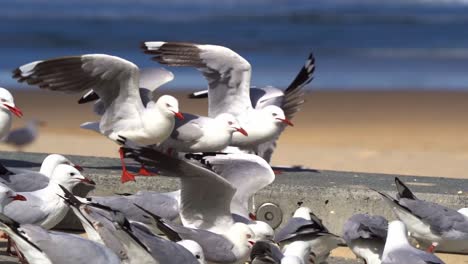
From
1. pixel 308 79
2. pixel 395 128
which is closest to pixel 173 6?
pixel 395 128

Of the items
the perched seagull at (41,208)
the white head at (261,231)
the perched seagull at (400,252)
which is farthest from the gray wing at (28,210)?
the perched seagull at (400,252)

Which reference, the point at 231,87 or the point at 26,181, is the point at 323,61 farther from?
the point at 26,181

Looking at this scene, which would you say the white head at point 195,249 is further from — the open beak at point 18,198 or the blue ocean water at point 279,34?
the blue ocean water at point 279,34

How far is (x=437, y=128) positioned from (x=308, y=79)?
6.27m

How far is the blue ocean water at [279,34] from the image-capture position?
23.1 m

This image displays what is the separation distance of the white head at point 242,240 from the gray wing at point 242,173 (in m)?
0.59

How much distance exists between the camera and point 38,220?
7742mm

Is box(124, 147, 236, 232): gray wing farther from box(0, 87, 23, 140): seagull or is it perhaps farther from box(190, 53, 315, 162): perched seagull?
box(190, 53, 315, 162): perched seagull

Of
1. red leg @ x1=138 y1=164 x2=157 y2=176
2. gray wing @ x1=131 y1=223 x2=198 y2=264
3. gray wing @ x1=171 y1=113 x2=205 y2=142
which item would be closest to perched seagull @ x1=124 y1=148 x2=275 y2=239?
gray wing @ x1=131 y1=223 x2=198 y2=264

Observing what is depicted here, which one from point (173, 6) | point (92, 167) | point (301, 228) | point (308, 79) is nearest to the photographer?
point (301, 228)

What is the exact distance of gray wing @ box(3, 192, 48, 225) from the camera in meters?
7.69

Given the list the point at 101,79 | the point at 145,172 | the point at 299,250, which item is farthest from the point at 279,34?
the point at 299,250

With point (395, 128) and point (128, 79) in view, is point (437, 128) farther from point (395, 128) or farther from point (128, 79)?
point (128, 79)

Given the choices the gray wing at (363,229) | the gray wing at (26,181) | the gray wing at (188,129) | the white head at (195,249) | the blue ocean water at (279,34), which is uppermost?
the white head at (195,249)
